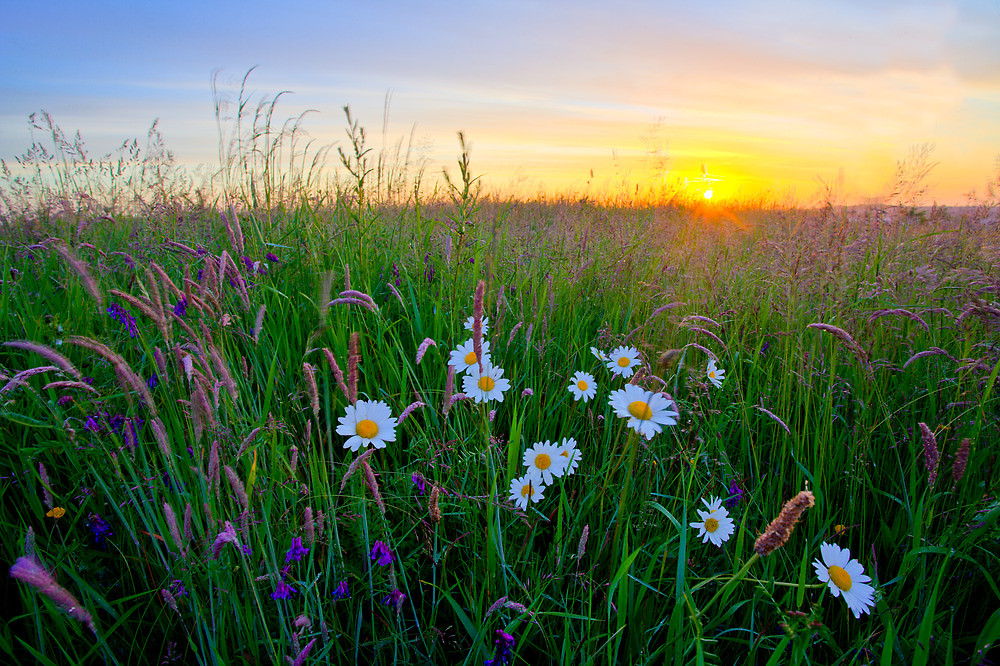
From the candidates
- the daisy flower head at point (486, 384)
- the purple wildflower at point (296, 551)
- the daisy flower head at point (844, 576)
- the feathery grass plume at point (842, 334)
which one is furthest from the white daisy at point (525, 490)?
the feathery grass plume at point (842, 334)

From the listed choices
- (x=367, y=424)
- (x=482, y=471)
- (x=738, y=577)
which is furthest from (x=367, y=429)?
(x=738, y=577)

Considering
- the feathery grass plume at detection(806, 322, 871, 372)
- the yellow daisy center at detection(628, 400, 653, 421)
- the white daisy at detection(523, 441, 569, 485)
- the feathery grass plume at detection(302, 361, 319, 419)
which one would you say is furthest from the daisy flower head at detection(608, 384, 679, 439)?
Result: the feathery grass plume at detection(302, 361, 319, 419)

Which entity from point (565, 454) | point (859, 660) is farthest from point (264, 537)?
point (859, 660)

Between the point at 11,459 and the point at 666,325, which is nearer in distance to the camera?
the point at 11,459

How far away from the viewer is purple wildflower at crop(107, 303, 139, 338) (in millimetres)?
1570

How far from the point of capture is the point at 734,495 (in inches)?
54.7

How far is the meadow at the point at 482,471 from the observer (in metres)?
1.03

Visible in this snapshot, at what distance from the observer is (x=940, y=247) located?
118 inches

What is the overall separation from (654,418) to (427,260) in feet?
6.76

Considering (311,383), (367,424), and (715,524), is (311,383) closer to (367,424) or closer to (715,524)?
(367,424)

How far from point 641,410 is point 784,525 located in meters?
0.33

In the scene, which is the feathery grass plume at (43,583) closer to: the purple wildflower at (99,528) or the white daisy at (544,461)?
the purple wildflower at (99,528)

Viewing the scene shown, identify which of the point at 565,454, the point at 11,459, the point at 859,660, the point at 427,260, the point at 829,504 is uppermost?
the point at 427,260

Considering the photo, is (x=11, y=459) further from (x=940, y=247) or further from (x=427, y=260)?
(x=940, y=247)
